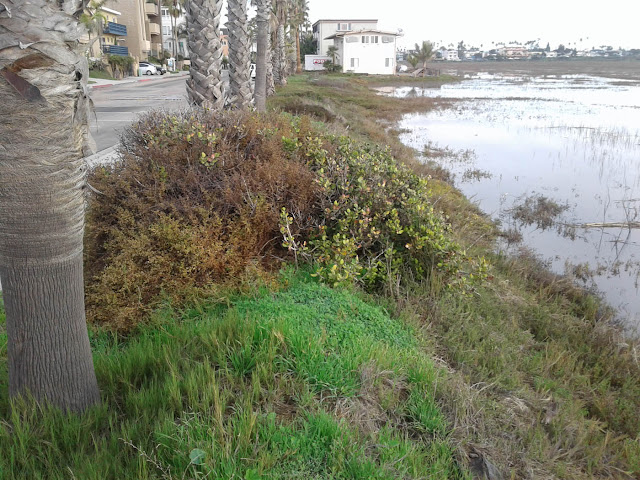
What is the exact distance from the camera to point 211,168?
5766mm

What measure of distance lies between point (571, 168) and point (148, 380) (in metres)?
16.2

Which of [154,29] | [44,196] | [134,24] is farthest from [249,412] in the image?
[154,29]

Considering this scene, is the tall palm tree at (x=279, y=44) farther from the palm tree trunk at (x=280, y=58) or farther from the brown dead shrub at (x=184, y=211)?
the brown dead shrub at (x=184, y=211)

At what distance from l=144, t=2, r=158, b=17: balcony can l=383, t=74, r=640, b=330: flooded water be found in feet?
175

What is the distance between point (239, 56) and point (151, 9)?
6499cm

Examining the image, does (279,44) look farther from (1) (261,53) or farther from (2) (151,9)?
(2) (151,9)

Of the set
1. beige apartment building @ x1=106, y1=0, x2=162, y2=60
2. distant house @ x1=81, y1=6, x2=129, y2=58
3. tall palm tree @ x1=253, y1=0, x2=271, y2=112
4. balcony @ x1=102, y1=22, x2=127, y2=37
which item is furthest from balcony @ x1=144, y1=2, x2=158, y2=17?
tall palm tree @ x1=253, y1=0, x2=271, y2=112

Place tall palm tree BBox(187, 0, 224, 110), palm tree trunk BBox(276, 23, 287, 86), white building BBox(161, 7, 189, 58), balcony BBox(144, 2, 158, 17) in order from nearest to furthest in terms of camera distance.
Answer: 1. tall palm tree BBox(187, 0, 224, 110)
2. palm tree trunk BBox(276, 23, 287, 86)
3. balcony BBox(144, 2, 158, 17)
4. white building BBox(161, 7, 189, 58)

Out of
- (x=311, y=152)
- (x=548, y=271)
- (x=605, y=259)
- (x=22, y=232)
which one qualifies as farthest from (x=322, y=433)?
(x=605, y=259)

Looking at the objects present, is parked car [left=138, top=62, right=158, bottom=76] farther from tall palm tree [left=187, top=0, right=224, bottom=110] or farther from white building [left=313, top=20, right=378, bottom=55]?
tall palm tree [left=187, top=0, right=224, bottom=110]

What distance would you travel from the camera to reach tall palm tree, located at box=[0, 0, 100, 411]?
2.56 m

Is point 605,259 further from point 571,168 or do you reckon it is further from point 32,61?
point 32,61

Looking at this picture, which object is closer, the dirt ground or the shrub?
the shrub

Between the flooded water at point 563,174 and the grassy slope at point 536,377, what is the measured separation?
1.30m
